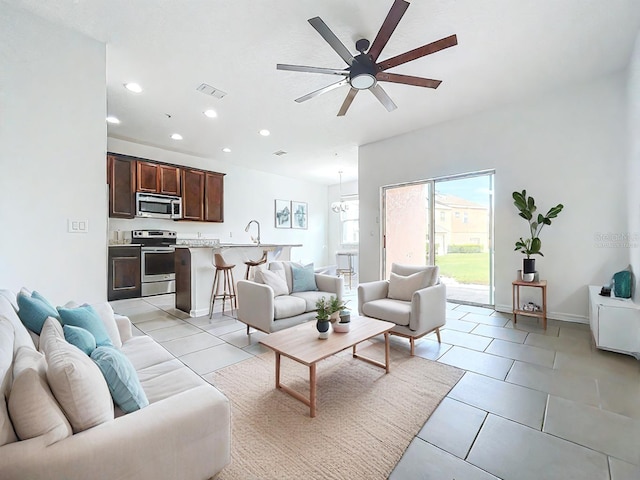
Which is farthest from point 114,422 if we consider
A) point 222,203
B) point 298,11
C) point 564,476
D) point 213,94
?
point 222,203

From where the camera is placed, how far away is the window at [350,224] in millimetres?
9086

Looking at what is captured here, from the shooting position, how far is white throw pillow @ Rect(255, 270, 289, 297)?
3574 millimetres

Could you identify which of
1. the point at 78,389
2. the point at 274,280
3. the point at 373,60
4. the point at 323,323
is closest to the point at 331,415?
the point at 323,323

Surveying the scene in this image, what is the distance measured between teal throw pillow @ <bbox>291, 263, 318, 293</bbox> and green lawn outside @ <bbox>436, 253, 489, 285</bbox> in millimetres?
2470

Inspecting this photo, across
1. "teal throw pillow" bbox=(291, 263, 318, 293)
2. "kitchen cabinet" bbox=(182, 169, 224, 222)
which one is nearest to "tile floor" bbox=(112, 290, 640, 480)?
"teal throw pillow" bbox=(291, 263, 318, 293)

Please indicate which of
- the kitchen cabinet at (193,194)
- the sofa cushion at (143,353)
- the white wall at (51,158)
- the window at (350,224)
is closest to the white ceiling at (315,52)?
the white wall at (51,158)

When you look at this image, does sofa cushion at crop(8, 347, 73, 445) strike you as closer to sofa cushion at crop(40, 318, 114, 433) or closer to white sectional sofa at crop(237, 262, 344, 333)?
sofa cushion at crop(40, 318, 114, 433)

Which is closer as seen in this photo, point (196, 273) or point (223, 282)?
point (196, 273)

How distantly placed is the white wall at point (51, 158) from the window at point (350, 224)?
7.08 meters

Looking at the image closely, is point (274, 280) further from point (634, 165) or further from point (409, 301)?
point (634, 165)

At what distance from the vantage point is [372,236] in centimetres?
571

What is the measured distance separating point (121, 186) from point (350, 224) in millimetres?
6159

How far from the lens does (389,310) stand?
3037 mm

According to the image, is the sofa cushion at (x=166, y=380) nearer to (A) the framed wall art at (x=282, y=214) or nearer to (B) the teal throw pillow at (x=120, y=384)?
(B) the teal throw pillow at (x=120, y=384)
